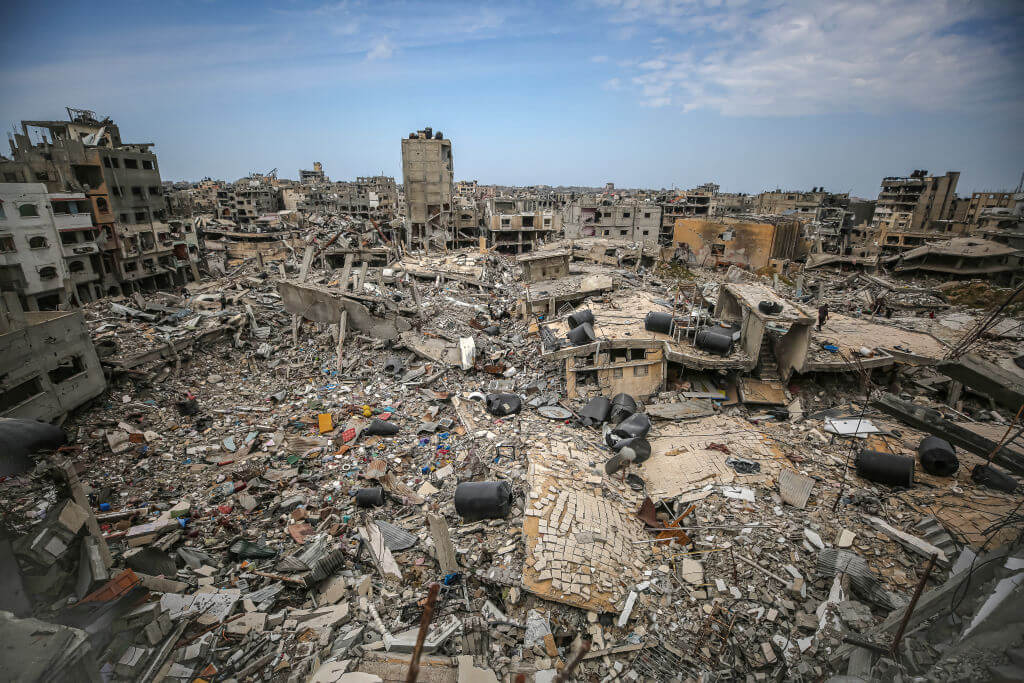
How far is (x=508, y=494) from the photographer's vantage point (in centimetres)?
681

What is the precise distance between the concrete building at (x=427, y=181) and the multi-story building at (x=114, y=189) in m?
17.7

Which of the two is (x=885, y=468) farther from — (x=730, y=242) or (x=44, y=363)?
(x=730, y=242)

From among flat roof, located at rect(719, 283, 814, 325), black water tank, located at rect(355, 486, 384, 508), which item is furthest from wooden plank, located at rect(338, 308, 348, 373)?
flat roof, located at rect(719, 283, 814, 325)

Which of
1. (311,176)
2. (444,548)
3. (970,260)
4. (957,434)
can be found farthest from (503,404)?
(311,176)

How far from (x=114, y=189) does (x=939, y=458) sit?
41.9 m

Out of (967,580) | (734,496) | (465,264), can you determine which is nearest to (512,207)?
(465,264)

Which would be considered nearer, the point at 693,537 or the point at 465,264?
the point at 693,537

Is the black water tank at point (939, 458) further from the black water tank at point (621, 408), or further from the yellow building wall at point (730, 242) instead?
the yellow building wall at point (730, 242)

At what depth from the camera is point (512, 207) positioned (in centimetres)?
4078

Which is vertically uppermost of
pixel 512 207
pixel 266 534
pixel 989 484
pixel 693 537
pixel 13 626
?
pixel 512 207

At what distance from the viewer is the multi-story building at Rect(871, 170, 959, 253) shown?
38.7m

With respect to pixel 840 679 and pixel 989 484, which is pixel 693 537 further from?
pixel 989 484

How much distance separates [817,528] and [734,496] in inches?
45.4

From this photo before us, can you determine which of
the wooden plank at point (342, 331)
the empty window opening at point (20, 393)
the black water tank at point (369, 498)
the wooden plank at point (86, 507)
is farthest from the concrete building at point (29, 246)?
the black water tank at point (369, 498)
